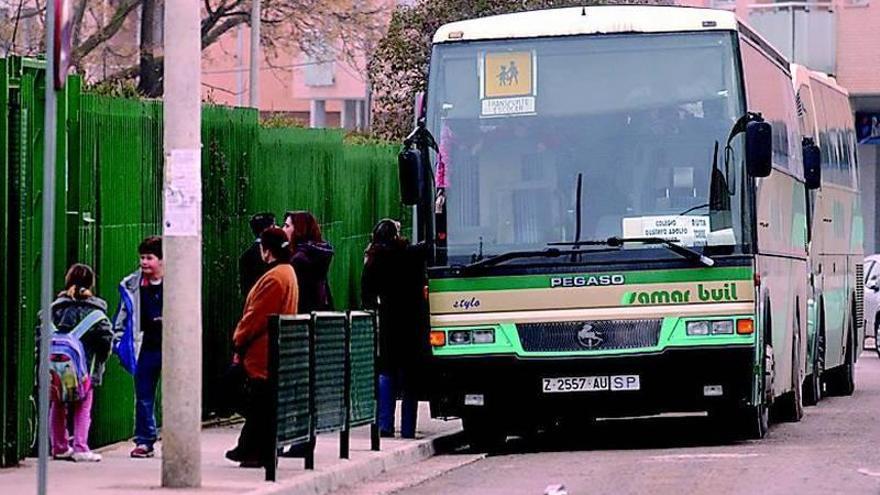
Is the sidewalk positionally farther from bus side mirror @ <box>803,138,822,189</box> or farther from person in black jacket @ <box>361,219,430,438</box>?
bus side mirror @ <box>803,138,822,189</box>

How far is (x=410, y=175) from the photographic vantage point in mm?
17391

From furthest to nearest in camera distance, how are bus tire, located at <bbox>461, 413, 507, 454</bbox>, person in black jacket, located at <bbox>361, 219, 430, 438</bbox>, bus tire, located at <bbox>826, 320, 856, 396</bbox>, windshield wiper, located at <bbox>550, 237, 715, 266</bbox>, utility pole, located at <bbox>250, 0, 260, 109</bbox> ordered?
utility pole, located at <bbox>250, 0, 260, 109</bbox> → bus tire, located at <bbox>826, 320, 856, 396</bbox> → bus tire, located at <bbox>461, 413, 507, 454</bbox> → person in black jacket, located at <bbox>361, 219, 430, 438</bbox> → windshield wiper, located at <bbox>550, 237, 715, 266</bbox>

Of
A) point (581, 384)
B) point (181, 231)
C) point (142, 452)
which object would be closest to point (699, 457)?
point (581, 384)

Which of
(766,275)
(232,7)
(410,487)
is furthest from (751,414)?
(232,7)

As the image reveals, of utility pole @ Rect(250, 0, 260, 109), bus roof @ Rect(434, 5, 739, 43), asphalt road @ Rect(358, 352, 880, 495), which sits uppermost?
utility pole @ Rect(250, 0, 260, 109)

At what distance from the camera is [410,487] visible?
15109 mm

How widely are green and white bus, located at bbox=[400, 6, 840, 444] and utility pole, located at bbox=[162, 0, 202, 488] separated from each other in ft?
14.1

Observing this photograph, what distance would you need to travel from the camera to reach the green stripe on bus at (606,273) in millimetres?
17250

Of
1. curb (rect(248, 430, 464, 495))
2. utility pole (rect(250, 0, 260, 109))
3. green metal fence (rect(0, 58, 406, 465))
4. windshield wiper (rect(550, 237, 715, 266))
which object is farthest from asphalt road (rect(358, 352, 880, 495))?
utility pole (rect(250, 0, 260, 109))

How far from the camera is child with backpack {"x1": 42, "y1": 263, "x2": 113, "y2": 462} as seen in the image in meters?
14.7

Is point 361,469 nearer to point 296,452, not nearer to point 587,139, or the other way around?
point 296,452

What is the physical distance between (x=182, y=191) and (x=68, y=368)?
7.04 feet

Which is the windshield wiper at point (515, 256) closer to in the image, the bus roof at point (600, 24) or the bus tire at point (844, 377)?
the bus roof at point (600, 24)

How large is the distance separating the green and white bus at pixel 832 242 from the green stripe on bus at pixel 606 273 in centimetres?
617
